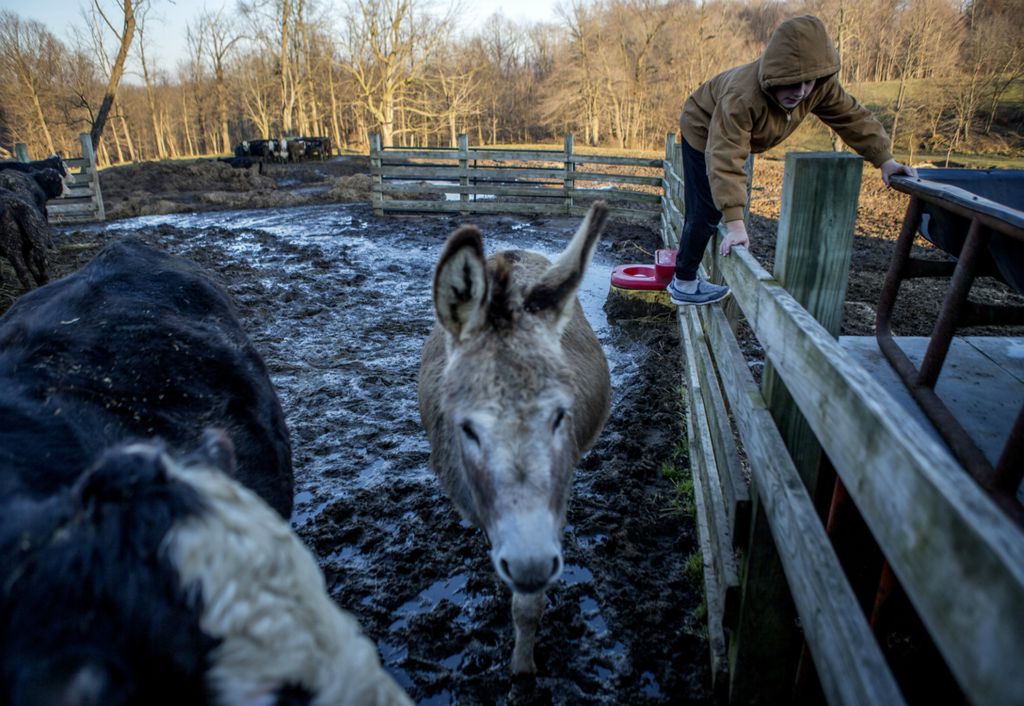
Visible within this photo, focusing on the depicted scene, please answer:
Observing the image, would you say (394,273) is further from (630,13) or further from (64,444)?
(630,13)

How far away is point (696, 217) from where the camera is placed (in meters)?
4.39

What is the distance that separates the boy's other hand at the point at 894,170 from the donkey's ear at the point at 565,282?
6.55 ft

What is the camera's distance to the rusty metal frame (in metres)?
1.93

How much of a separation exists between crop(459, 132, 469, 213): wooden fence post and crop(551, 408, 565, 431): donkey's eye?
48.9 ft

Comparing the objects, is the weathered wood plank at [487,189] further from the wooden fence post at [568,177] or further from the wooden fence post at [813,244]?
the wooden fence post at [813,244]

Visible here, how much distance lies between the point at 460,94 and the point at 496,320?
43748mm

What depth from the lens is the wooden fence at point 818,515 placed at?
896 mm

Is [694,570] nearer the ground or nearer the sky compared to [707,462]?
nearer the ground

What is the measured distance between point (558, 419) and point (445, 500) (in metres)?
2.35

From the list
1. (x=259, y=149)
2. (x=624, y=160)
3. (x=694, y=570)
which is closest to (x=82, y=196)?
(x=259, y=149)

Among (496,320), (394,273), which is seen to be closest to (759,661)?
(496,320)

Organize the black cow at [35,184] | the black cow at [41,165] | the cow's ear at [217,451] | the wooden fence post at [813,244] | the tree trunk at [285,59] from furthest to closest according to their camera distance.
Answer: the tree trunk at [285,59]
the black cow at [41,165]
the black cow at [35,184]
the wooden fence post at [813,244]
the cow's ear at [217,451]

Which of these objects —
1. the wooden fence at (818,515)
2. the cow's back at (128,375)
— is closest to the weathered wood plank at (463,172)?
the wooden fence at (818,515)

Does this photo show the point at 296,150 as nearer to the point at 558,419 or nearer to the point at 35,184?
the point at 35,184
